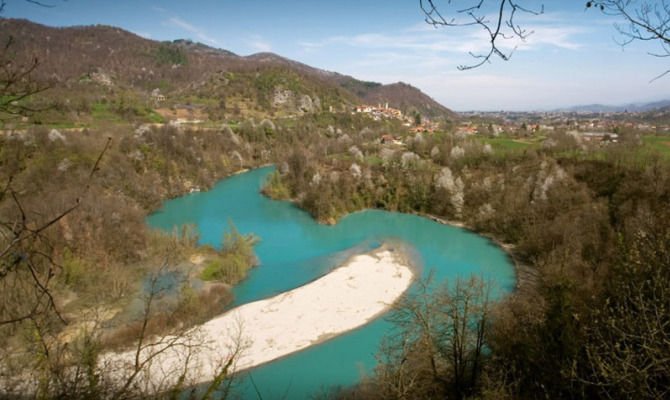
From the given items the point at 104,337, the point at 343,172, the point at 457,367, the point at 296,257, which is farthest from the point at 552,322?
the point at 343,172

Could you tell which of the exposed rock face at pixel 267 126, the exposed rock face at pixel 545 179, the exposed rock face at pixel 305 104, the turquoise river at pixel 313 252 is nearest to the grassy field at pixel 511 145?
the exposed rock face at pixel 545 179

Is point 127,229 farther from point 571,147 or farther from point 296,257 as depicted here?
point 571,147

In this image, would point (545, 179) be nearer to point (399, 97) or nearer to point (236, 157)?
point (236, 157)

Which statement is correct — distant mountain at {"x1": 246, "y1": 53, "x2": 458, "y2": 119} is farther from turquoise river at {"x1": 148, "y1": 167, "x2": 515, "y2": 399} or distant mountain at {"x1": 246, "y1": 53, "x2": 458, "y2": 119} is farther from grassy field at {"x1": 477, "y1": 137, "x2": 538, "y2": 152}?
turquoise river at {"x1": 148, "y1": 167, "x2": 515, "y2": 399}

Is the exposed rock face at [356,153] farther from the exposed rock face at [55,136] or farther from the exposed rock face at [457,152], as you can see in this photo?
the exposed rock face at [55,136]

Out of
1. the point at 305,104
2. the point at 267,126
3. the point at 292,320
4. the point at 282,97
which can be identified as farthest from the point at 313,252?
the point at 282,97
